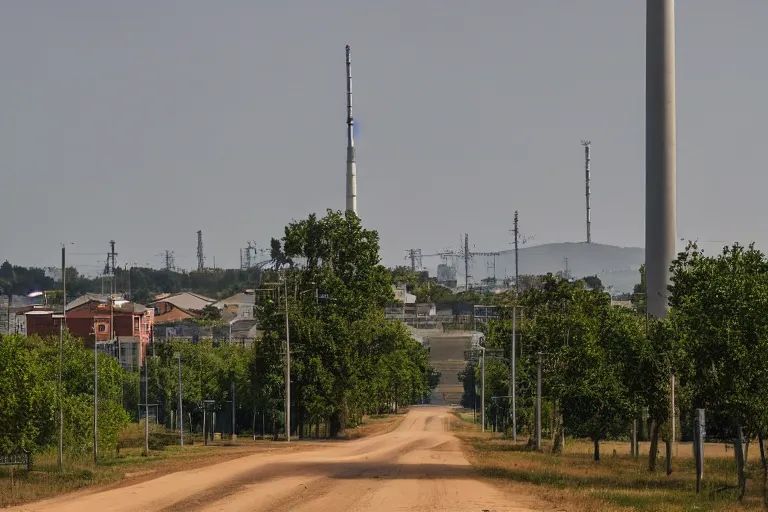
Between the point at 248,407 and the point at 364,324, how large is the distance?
27663 mm

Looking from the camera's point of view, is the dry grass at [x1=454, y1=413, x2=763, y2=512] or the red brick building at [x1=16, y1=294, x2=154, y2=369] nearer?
the dry grass at [x1=454, y1=413, x2=763, y2=512]

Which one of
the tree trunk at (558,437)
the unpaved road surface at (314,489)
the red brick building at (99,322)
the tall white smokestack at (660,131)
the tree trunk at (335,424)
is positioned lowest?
the tree trunk at (335,424)

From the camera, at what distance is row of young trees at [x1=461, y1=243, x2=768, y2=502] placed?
39.6m

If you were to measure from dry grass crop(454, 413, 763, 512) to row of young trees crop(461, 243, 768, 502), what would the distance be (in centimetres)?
183

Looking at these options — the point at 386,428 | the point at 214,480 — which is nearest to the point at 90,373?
the point at 214,480

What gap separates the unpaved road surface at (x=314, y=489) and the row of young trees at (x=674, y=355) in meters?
8.20

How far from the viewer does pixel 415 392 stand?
145500 mm

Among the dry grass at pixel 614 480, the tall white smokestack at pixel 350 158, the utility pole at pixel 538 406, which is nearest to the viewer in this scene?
the dry grass at pixel 614 480

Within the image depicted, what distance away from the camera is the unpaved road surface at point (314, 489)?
36.5m

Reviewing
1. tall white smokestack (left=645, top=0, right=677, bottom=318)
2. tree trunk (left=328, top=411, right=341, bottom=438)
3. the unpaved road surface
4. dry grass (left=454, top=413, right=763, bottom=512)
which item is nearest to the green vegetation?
tree trunk (left=328, top=411, right=341, bottom=438)

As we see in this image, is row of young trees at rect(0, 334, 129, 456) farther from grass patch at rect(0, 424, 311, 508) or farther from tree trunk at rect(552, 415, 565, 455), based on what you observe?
tree trunk at rect(552, 415, 565, 455)

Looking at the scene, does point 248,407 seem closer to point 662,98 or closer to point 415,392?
point 415,392

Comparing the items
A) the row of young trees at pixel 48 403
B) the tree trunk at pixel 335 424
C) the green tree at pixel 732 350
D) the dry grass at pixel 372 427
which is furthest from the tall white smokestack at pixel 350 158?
the green tree at pixel 732 350

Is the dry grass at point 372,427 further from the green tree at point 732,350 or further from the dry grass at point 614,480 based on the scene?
the green tree at point 732,350
